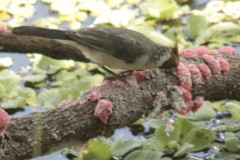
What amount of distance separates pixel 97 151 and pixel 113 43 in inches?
18.8

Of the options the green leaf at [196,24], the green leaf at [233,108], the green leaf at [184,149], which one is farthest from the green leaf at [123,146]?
the green leaf at [196,24]

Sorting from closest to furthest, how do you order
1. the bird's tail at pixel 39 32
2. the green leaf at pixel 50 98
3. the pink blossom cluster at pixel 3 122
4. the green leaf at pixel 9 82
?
the pink blossom cluster at pixel 3 122, the bird's tail at pixel 39 32, the green leaf at pixel 50 98, the green leaf at pixel 9 82

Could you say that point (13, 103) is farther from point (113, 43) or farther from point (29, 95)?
point (113, 43)

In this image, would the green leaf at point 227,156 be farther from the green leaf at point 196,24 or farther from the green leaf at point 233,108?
the green leaf at point 196,24

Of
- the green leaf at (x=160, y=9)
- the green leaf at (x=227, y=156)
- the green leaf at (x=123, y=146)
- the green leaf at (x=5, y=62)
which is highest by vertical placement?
the green leaf at (x=160, y=9)

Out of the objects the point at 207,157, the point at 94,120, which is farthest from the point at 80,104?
the point at 207,157

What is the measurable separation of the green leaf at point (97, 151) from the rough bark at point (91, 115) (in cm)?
15

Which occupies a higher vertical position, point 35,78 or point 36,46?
point 36,46

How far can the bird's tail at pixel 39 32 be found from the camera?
8.03ft

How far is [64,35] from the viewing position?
2496 mm

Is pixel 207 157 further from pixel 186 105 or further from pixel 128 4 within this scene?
pixel 128 4

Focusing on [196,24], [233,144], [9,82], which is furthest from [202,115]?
[9,82]

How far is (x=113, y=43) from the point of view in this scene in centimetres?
251

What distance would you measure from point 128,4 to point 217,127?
4.94 feet
